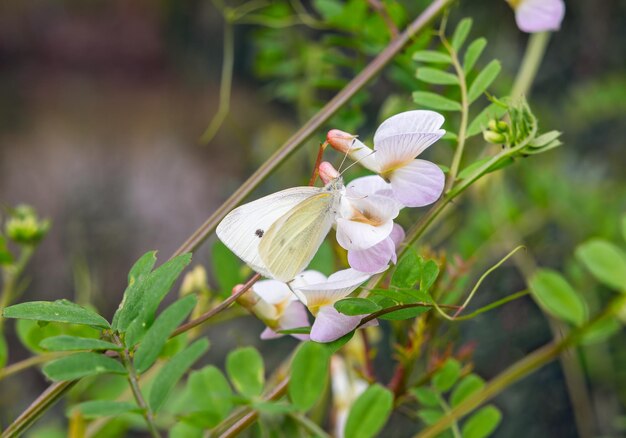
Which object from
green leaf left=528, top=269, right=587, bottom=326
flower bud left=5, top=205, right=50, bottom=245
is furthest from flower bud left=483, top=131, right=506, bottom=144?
flower bud left=5, top=205, right=50, bottom=245

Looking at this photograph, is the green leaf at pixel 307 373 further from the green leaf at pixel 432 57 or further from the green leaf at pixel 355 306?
the green leaf at pixel 432 57

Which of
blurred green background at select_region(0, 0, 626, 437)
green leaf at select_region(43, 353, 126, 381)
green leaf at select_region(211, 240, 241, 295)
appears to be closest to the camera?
green leaf at select_region(43, 353, 126, 381)

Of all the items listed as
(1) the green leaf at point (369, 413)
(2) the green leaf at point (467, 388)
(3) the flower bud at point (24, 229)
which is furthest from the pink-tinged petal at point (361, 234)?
(3) the flower bud at point (24, 229)

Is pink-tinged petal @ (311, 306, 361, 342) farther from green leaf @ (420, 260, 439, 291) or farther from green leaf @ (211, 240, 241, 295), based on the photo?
green leaf @ (211, 240, 241, 295)

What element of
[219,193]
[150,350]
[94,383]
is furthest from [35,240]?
[219,193]

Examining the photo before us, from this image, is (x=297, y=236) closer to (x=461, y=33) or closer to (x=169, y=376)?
(x=169, y=376)
